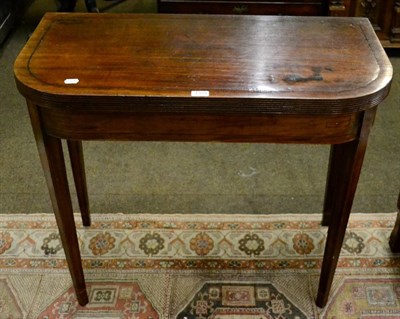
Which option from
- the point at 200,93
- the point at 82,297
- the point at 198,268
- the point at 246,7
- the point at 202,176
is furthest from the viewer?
the point at 246,7

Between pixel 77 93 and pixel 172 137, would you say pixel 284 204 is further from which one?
pixel 77 93

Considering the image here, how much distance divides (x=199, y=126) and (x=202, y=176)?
0.94 metres

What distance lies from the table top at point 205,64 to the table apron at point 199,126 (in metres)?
0.03

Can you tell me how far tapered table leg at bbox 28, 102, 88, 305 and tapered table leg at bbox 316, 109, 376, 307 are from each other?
0.69 metres

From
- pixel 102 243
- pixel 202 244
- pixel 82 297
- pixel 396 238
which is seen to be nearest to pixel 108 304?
pixel 82 297

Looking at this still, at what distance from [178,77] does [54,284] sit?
0.85 metres

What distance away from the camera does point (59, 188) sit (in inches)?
52.8

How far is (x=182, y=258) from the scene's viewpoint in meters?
1.76

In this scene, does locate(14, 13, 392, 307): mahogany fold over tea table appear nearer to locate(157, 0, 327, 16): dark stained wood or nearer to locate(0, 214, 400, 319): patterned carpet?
locate(0, 214, 400, 319): patterned carpet

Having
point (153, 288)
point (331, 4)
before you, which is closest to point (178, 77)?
point (153, 288)

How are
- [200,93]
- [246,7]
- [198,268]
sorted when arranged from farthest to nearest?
[246,7] < [198,268] < [200,93]

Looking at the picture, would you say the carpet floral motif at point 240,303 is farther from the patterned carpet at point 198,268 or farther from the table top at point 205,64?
the table top at point 205,64

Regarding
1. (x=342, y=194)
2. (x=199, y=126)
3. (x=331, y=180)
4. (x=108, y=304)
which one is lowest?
(x=108, y=304)

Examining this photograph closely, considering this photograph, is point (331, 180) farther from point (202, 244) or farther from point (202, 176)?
point (202, 176)
